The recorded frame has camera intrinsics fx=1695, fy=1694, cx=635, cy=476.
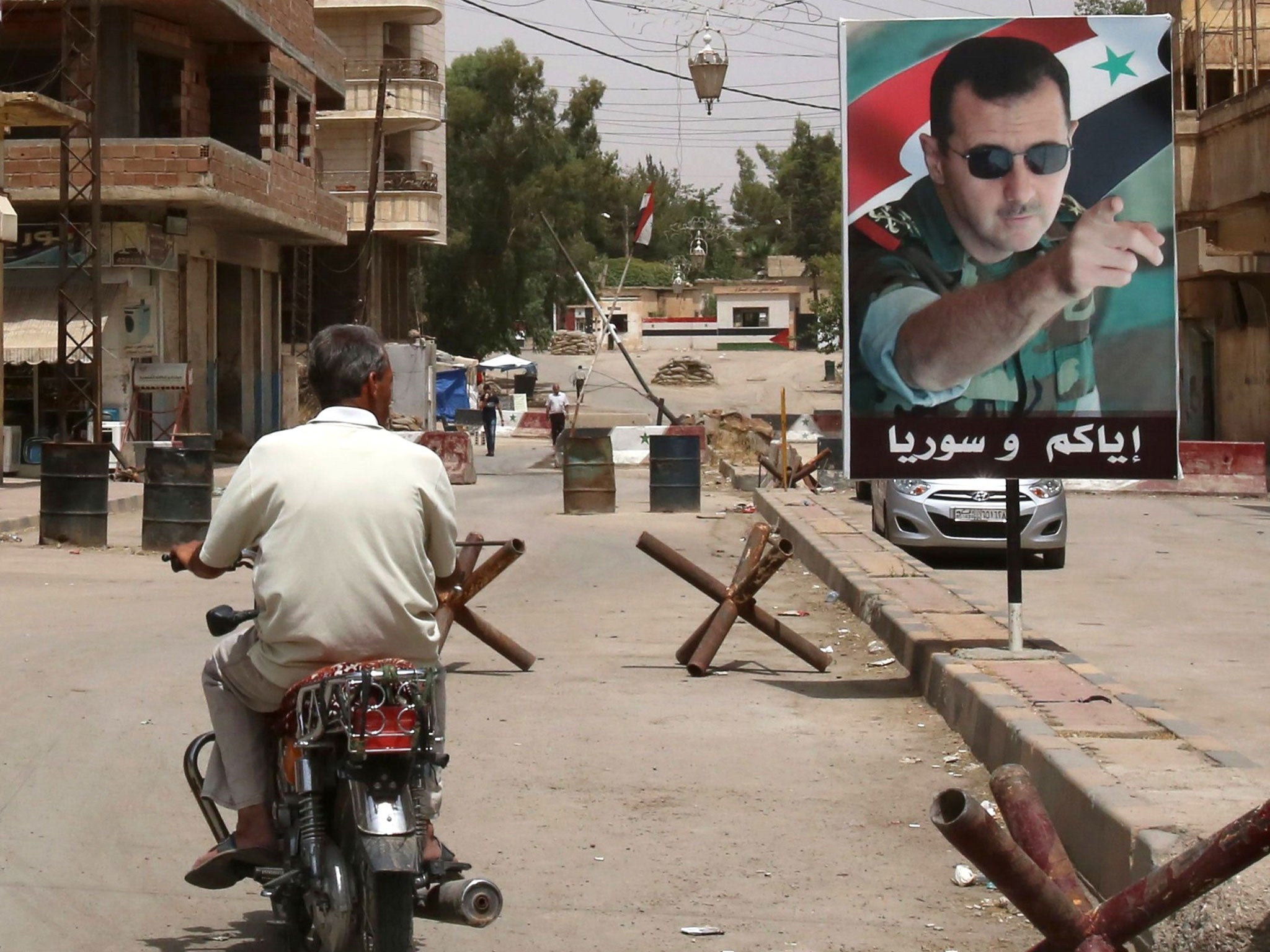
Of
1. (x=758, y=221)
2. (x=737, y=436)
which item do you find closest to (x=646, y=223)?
(x=737, y=436)

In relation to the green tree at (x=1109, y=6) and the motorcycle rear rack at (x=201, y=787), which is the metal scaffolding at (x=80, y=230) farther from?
the green tree at (x=1109, y=6)

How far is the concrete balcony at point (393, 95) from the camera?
50031 millimetres

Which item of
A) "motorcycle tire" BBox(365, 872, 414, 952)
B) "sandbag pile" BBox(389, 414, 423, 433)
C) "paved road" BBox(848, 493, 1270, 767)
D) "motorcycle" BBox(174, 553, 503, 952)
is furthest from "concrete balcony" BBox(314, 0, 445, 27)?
"motorcycle tire" BBox(365, 872, 414, 952)

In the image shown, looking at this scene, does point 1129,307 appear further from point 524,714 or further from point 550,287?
point 550,287

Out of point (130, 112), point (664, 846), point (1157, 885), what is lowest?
point (664, 846)

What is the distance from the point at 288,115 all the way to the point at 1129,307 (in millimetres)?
28954

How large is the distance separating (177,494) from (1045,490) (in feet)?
27.6

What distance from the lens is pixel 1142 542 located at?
19.4 meters

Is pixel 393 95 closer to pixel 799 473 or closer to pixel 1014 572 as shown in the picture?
pixel 799 473

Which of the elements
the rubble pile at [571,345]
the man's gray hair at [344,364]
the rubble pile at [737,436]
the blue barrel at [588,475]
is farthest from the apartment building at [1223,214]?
the rubble pile at [571,345]

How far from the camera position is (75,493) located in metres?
16.7

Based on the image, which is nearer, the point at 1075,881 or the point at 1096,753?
the point at 1075,881

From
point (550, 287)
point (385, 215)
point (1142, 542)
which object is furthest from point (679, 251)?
point (1142, 542)

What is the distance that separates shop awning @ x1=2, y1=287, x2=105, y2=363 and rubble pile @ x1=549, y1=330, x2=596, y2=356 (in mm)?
54211
